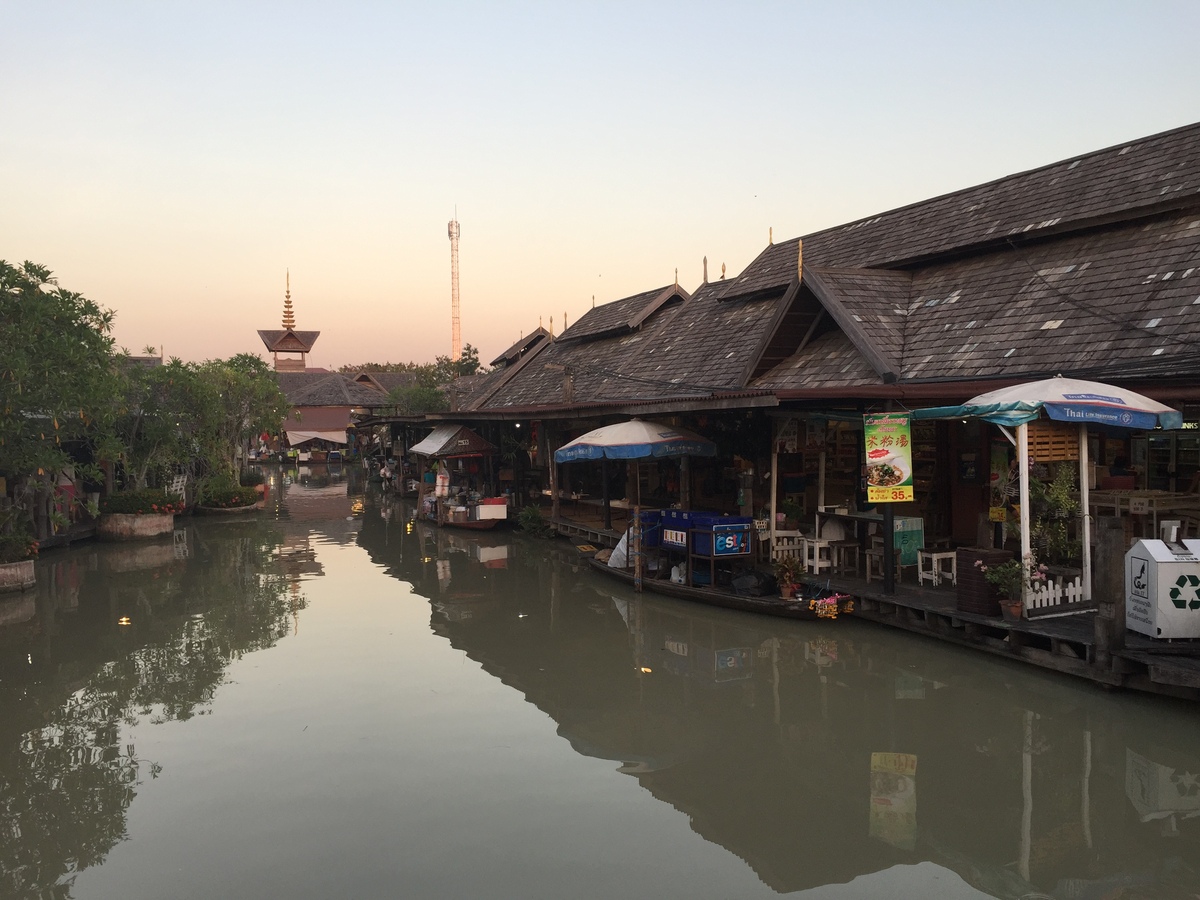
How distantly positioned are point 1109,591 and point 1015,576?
4.27 feet

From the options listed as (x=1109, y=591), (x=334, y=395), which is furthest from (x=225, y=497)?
(x=334, y=395)

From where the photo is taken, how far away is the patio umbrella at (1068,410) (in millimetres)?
8898

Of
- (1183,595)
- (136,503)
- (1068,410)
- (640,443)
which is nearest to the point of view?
(1183,595)

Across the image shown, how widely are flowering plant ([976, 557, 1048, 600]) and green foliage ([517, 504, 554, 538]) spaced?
12.8m

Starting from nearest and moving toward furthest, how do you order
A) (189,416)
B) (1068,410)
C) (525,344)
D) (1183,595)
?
(1183,595) → (1068,410) → (189,416) → (525,344)

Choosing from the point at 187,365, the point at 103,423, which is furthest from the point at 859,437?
the point at 187,365

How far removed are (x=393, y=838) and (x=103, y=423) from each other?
690 inches

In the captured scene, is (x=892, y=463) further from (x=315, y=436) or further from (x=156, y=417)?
(x=315, y=436)

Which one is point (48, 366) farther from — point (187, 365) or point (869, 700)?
point (869, 700)

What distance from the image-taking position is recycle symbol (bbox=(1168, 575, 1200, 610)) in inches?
319

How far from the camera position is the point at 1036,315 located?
41.3 ft

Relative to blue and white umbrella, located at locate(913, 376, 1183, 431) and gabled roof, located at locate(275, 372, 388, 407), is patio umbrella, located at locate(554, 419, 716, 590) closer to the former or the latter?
blue and white umbrella, located at locate(913, 376, 1183, 431)

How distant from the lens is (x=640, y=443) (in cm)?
1446

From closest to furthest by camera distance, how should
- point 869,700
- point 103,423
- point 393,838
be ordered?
point 393,838
point 869,700
point 103,423
